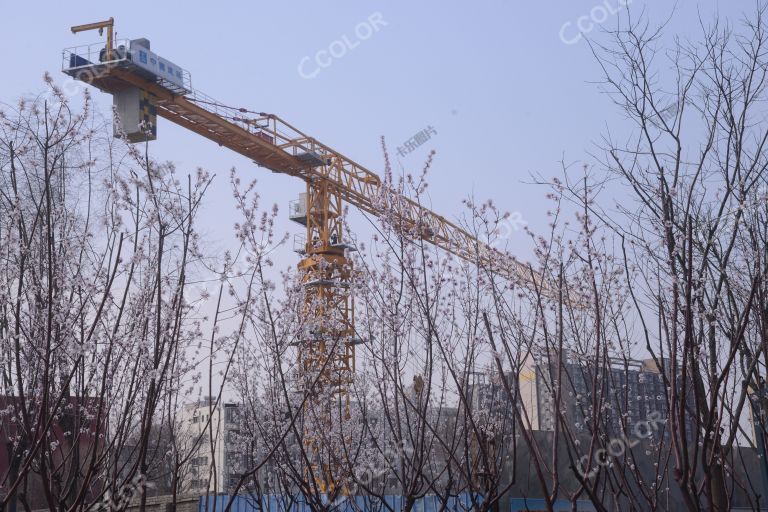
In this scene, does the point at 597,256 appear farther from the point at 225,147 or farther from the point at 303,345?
the point at 225,147

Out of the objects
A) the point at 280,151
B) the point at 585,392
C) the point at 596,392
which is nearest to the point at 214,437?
the point at 585,392

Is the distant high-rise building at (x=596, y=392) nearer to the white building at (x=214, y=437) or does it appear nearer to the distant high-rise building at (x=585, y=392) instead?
the distant high-rise building at (x=585, y=392)

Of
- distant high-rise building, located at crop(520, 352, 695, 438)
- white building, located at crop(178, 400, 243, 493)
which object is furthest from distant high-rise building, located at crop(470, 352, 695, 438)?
white building, located at crop(178, 400, 243, 493)

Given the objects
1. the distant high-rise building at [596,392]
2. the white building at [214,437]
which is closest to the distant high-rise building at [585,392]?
the distant high-rise building at [596,392]

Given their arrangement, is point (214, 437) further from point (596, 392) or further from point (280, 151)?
point (280, 151)

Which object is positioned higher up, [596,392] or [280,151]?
[280,151]

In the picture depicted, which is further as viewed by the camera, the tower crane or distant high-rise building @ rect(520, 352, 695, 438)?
the tower crane

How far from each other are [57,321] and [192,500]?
46.4ft

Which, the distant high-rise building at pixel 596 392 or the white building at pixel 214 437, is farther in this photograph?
the white building at pixel 214 437

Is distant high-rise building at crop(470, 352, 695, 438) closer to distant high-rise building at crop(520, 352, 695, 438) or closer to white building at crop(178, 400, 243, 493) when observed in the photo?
distant high-rise building at crop(520, 352, 695, 438)

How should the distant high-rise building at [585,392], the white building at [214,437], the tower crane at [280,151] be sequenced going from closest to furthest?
the distant high-rise building at [585,392]
the white building at [214,437]
the tower crane at [280,151]

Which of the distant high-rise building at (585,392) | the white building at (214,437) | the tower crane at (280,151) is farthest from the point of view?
the tower crane at (280,151)

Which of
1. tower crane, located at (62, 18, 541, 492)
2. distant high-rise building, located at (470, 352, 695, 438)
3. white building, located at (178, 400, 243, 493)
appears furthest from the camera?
tower crane, located at (62, 18, 541, 492)

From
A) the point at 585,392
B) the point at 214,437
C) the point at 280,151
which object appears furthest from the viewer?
the point at 280,151
